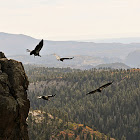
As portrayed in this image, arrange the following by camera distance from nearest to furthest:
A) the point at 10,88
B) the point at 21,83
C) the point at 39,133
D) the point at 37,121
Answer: the point at 10,88 → the point at 21,83 → the point at 39,133 → the point at 37,121

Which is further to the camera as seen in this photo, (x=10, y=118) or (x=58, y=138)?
(x=58, y=138)

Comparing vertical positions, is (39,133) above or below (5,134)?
below

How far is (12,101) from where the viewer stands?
26.9 metres

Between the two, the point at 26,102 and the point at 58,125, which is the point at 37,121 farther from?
the point at 26,102

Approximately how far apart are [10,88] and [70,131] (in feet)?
504

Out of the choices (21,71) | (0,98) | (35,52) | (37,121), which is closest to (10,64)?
(21,71)

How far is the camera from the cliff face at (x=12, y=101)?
2592 centimetres

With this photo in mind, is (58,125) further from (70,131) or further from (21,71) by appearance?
(21,71)

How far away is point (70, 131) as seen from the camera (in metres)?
174

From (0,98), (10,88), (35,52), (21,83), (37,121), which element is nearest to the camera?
(35,52)

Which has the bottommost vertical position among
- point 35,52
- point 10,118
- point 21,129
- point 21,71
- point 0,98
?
point 21,129

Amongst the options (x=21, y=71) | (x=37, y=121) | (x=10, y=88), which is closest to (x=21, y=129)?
(x=10, y=88)

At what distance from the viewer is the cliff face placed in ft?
85.0

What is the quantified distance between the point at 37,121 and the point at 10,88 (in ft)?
473
